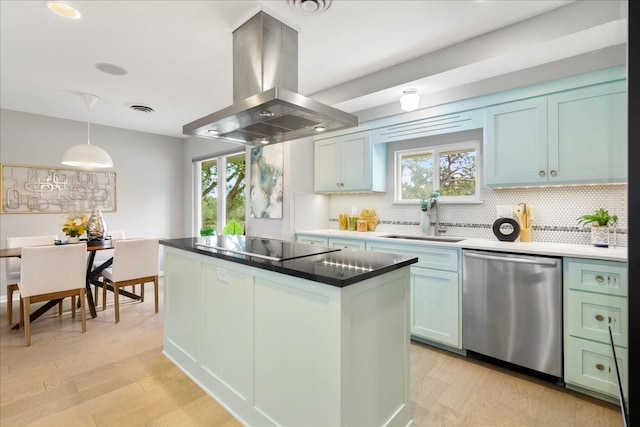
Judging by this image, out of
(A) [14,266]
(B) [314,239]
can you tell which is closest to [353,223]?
(B) [314,239]

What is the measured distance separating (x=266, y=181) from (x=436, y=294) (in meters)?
2.47

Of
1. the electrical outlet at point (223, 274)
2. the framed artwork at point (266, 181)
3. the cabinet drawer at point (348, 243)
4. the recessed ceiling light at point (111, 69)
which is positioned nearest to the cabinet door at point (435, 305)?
the cabinet drawer at point (348, 243)

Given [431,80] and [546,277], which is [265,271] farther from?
[431,80]

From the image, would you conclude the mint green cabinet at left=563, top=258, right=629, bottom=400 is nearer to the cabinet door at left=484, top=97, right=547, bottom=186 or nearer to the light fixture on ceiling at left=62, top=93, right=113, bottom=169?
the cabinet door at left=484, top=97, right=547, bottom=186

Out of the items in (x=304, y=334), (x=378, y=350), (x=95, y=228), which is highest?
(x=95, y=228)

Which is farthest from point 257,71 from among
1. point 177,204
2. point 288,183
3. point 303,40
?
point 177,204

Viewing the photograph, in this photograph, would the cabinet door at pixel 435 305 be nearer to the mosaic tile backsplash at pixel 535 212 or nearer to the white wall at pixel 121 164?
the mosaic tile backsplash at pixel 535 212

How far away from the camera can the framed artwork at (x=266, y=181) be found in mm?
3941

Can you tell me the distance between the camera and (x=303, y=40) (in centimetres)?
245

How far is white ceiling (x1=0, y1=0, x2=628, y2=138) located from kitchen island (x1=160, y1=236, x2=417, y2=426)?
1.61 m

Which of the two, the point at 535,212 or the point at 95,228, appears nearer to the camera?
the point at 535,212

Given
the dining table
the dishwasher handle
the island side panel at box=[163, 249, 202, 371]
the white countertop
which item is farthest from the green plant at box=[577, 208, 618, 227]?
→ the dining table

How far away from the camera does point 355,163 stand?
11.8 ft

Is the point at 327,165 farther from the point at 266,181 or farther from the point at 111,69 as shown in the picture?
the point at 111,69
